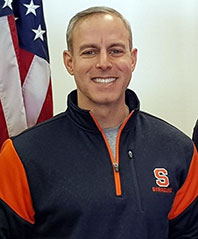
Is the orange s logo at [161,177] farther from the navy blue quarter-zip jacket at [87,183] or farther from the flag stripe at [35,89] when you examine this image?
the flag stripe at [35,89]

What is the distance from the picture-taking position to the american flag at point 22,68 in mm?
1476

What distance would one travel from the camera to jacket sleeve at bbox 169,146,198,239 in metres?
1.37

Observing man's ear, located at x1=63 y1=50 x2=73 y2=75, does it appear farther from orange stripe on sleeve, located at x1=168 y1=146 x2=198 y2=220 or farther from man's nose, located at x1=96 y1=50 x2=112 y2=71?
orange stripe on sleeve, located at x1=168 y1=146 x2=198 y2=220

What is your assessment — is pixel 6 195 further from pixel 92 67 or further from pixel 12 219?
pixel 92 67

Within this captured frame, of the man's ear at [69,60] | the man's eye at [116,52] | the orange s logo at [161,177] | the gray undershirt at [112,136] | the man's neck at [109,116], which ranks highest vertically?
the man's eye at [116,52]

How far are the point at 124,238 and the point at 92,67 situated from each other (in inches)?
19.7

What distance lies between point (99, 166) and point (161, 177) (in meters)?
0.20

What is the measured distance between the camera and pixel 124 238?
1.22 meters

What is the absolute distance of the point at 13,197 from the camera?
1232 millimetres

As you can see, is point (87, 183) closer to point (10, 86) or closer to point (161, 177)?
point (161, 177)

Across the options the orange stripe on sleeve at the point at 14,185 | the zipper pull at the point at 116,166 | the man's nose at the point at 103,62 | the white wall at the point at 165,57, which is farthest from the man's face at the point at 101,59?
the white wall at the point at 165,57

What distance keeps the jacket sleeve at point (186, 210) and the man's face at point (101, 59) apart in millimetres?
345

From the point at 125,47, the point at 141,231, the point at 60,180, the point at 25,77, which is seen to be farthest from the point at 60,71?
the point at 141,231

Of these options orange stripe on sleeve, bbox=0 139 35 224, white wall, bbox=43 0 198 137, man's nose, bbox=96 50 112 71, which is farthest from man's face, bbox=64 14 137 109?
white wall, bbox=43 0 198 137
